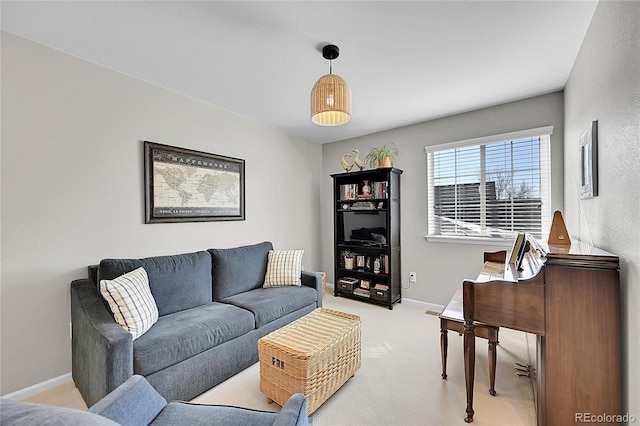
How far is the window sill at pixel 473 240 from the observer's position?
3.13 m

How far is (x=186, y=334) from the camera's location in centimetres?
193

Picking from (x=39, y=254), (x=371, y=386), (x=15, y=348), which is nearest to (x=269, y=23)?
(x=39, y=254)

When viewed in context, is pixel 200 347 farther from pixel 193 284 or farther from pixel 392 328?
pixel 392 328

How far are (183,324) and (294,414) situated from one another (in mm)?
1388

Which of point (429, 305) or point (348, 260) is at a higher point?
point (348, 260)

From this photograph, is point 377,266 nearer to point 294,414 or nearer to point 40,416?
point 294,414

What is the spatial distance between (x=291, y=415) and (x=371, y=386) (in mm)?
1251

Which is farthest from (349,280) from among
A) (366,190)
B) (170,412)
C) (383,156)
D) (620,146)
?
(620,146)

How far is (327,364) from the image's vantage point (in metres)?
1.82

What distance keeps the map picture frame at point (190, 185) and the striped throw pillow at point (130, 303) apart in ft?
2.78

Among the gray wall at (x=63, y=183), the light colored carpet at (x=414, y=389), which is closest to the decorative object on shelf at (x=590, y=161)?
the light colored carpet at (x=414, y=389)

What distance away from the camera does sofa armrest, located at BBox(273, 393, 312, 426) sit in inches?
38.8

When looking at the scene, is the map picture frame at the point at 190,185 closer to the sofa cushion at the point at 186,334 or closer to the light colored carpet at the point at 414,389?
the sofa cushion at the point at 186,334

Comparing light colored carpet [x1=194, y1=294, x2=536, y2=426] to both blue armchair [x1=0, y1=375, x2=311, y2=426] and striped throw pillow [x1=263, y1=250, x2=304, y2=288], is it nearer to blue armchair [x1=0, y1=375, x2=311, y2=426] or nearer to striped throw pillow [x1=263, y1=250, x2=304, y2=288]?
blue armchair [x1=0, y1=375, x2=311, y2=426]
